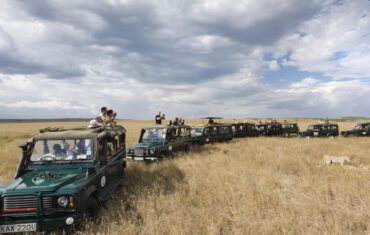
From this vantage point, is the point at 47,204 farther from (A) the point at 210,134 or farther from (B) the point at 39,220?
(A) the point at 210,134

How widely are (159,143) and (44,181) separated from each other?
8151mm

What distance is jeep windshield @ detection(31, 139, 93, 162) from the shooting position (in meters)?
6.95

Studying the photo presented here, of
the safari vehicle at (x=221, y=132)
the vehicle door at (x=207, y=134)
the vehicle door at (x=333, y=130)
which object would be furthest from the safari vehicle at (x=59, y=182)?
the vehicle door at (x=333, y=130)

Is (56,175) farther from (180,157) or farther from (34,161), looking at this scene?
(180,157)

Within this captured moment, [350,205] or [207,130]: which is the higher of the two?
[207,130]

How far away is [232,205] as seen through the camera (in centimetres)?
707

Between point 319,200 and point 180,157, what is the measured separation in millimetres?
8103

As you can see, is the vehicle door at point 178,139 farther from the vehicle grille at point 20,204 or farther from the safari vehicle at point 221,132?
the vehicle grille at point 20,204

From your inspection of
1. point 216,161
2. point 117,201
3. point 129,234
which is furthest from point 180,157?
point 129,234

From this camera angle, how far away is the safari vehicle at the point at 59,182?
5.39 m

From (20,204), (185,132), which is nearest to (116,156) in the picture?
(20,204)

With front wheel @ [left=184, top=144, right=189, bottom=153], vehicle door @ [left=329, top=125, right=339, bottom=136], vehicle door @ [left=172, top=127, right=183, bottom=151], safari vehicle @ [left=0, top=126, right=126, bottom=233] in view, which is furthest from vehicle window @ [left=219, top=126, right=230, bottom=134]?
safari vehicle @ [left=0, top=126, right=126, bottom=233]

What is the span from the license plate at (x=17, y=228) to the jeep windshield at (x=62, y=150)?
186 cm

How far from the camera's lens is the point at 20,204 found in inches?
213
